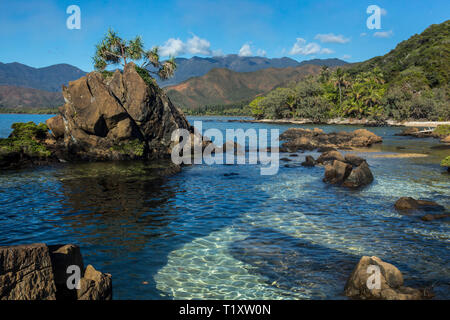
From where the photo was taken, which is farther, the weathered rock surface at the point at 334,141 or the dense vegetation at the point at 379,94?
the dense vegetation at the point at 379,94

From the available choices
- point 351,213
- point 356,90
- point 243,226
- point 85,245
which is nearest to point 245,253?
point 243,226

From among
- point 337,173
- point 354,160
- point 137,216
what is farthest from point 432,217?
point 354,160

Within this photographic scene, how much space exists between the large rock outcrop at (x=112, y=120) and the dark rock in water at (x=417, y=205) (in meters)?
27.9

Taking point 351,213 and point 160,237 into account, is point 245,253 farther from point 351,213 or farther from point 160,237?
point 351,213

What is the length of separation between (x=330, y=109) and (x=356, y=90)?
1191 centimetres

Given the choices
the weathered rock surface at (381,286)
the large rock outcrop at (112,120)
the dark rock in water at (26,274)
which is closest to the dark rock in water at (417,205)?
the weathered rock surface at (381,286)

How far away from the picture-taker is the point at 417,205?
17.0m

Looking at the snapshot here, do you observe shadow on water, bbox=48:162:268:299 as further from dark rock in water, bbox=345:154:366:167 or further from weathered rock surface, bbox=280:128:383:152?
weathered rock surface, bbox=280:128:383:152

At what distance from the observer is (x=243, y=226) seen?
14734 millimetres

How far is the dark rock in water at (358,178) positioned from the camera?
22938 mm

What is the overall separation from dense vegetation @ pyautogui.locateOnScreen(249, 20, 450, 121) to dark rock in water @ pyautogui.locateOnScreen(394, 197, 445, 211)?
102m

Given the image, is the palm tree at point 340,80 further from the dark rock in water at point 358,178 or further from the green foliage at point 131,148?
the dark rock in water at point 358,178

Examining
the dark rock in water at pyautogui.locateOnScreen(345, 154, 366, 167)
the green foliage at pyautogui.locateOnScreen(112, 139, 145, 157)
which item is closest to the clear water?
the dark rock in water at pyautogui.locateOnScreen(345, 154, 366, 167)
